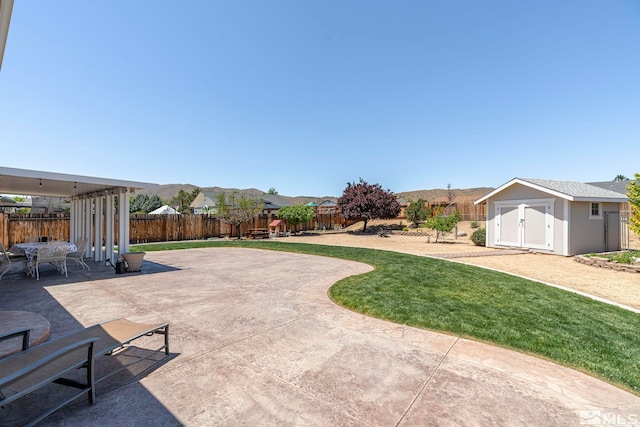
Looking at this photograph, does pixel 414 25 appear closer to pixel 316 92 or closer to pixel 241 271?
pixel 316 92

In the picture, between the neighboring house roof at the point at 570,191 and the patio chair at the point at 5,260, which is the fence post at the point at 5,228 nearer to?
the patio chair at the point at 5,260

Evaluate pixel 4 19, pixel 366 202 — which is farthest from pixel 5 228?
pixel 366 202

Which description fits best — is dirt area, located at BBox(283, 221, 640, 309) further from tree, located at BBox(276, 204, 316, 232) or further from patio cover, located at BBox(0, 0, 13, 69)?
tree, located at BBox(276, 204, 316, 232)

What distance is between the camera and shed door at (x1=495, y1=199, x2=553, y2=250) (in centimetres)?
1319

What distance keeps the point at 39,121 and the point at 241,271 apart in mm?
10444

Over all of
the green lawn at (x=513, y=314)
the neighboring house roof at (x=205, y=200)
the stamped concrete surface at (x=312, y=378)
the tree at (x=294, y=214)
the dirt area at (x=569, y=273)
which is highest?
the neighboring house roof at (x=205, y=200)

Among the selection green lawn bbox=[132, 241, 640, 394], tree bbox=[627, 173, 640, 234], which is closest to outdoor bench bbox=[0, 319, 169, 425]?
green lawn bbox=[132, 241, 640, 394]

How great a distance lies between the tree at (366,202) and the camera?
24922 millimetres

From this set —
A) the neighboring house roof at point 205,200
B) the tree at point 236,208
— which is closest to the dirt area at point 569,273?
the tree at point 236,208

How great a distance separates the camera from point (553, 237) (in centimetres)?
1289

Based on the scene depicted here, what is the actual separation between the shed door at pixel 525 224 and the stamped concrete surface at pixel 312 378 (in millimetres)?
12892

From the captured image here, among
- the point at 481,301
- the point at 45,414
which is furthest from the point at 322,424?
the point at 481,301

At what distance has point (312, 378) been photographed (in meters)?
2.73

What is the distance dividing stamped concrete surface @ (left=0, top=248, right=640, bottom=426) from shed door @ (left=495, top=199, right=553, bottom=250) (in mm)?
12892
